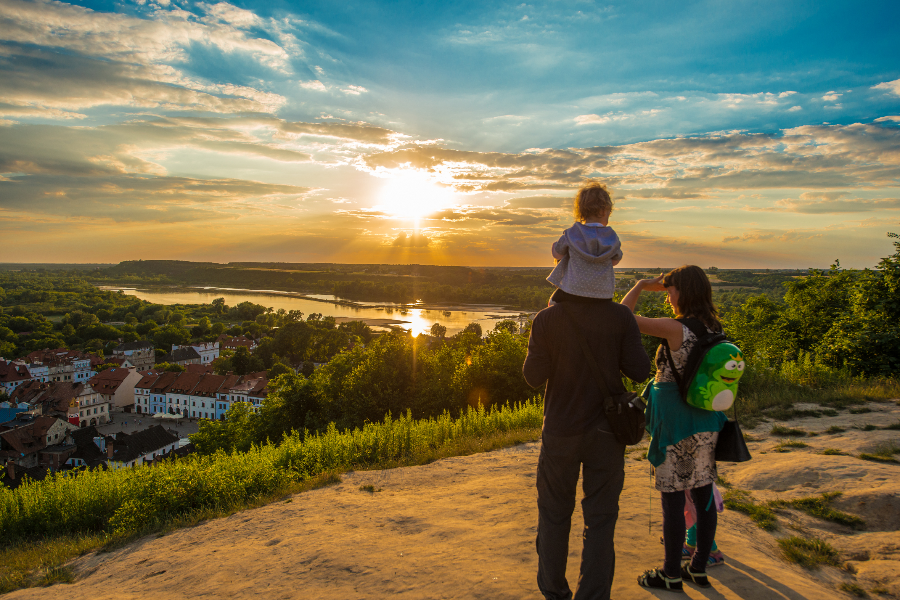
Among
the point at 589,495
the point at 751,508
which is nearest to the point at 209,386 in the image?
the point at 751,508

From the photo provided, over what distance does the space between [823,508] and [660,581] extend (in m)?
2.35

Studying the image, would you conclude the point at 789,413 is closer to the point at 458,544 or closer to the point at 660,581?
the point at 660,581

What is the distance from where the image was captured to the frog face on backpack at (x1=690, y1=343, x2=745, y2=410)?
102 inches

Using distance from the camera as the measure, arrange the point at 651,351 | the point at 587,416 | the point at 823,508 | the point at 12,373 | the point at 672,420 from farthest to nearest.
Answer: the point at 12,373
the point at 651,351
the point at 823,508
the point at 672,420
the point at 587,416

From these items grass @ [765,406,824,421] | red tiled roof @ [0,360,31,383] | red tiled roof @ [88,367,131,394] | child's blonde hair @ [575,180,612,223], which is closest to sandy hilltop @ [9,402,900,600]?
grass @ [765,406,824,421]

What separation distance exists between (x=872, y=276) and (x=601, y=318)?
14.3 m

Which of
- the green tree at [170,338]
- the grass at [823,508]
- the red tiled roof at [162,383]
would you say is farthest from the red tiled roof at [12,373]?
the grass at [823,508]

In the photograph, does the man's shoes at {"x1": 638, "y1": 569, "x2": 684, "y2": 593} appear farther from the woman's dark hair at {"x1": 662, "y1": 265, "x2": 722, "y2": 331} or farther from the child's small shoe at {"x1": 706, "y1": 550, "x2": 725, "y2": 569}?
the woman's dark hair at {"x1": 662, "y1": 265, "x2": 722, "y2": 331}

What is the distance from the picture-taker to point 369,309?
98.3 metres

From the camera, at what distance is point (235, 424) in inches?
692

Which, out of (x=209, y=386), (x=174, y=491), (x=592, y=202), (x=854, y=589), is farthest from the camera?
(x=209, y=386)

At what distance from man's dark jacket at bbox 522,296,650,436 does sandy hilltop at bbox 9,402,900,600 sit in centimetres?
129

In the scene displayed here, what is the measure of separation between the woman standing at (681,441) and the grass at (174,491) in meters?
4.28

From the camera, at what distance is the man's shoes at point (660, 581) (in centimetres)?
276
